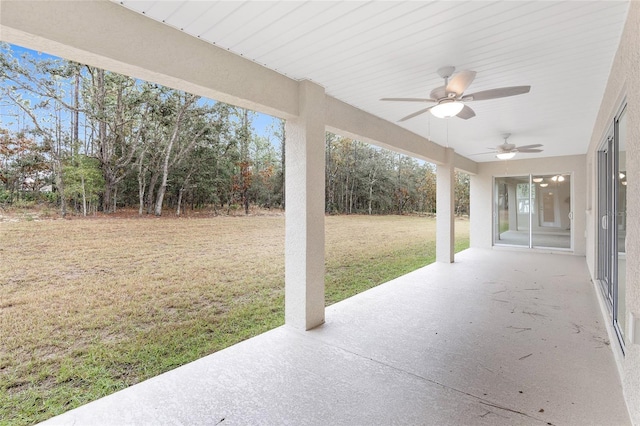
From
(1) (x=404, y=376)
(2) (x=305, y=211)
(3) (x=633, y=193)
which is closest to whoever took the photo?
(3) (x=633, y=193)

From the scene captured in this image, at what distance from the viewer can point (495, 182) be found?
9.09 meters

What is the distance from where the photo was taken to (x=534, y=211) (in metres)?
8.77

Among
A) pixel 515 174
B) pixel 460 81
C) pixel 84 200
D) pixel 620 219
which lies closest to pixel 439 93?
pixel 460 81

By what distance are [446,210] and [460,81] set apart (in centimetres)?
448

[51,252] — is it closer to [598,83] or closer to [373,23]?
[373,23]

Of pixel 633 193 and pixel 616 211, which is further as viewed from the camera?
pixel 616 211

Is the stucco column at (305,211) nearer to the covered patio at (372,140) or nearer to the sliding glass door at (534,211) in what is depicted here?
the covered patio at (372,140)

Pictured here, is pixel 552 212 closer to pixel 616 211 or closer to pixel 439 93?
pixel 616 211

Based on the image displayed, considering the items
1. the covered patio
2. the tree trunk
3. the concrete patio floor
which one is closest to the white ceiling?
the covered patio

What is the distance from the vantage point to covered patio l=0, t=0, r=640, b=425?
1.96 m

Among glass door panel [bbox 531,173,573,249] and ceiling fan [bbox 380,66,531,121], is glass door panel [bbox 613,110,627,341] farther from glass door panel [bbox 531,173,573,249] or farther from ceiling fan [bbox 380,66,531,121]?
glass door panel [bbox 531,173,573,249]

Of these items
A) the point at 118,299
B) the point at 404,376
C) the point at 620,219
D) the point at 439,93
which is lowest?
the point at 404,376

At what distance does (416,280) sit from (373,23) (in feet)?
13.8

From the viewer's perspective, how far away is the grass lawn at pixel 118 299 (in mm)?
2297
